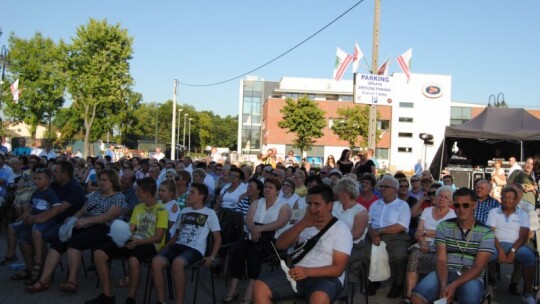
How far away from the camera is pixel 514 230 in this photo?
21.2 ft

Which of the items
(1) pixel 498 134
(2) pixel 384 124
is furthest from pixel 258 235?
(2) pixel 384 124

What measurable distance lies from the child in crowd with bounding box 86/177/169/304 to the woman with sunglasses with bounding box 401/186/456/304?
8.76 ft

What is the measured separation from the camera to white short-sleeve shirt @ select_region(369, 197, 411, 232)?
6.48 m

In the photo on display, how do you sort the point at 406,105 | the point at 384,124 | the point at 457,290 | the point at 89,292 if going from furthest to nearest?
the point at 384,124
the point at 406,105
the point at 89,292
the point at 457,290

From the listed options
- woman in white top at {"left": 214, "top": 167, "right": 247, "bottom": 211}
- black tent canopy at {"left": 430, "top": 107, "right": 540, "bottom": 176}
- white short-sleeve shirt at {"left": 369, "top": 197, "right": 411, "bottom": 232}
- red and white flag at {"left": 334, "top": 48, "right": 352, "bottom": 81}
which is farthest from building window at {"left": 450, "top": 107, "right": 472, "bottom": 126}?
white short-sleeve shirt at {"left": 369, "top": 197, "right": 411, "bottom": 232}

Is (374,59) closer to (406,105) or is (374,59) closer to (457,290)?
(457,290)

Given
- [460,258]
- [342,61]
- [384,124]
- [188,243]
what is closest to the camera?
[460,258]

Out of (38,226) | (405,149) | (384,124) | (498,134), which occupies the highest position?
(384,124)

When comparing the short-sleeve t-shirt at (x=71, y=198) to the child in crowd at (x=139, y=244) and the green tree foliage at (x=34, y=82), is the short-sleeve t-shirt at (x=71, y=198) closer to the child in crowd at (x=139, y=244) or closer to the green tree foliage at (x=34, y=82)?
the child in crowd at (x=139, y=244)

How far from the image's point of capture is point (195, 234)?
19.2 ft

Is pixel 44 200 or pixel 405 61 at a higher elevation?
pixel 405 61

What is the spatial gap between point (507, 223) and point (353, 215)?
6.54 feet

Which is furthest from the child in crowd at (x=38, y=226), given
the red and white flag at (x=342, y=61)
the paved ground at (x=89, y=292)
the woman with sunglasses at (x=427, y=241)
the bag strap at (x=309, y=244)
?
the red and white flag at (x=342, y=61)

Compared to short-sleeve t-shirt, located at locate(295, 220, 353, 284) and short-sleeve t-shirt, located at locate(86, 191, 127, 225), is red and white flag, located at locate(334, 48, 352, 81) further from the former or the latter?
short-sleeve t-shirt, located at locate(295, 220, 353, 284)
